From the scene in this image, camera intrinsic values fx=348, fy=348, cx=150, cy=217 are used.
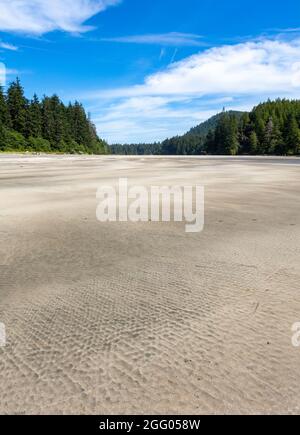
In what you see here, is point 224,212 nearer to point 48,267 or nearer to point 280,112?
point 48,267

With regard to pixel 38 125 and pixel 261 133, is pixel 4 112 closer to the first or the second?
pixel 38 125

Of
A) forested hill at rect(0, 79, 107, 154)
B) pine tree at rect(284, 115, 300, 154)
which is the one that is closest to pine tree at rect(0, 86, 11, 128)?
forested hill at rect(0, 79, 107, 154)

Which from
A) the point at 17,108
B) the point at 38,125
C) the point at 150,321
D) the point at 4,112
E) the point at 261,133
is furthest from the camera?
the point at 261,133

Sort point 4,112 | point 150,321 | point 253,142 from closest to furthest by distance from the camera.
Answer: point 150,321, point 4,112, point 253,142

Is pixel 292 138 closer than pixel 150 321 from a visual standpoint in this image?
No

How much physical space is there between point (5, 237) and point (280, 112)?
4713 inches

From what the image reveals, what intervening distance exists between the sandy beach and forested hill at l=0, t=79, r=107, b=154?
56256mm

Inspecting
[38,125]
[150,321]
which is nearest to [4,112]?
[38,125]

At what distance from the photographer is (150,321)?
2.93 meters

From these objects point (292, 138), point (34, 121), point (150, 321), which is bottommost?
point (150, 321)

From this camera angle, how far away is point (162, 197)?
32.2 ft

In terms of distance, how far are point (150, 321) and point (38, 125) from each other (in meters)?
77.3

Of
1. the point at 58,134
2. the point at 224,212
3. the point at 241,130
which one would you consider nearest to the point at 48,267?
the point at 224,212

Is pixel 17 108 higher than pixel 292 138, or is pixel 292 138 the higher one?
pixel 17 108
